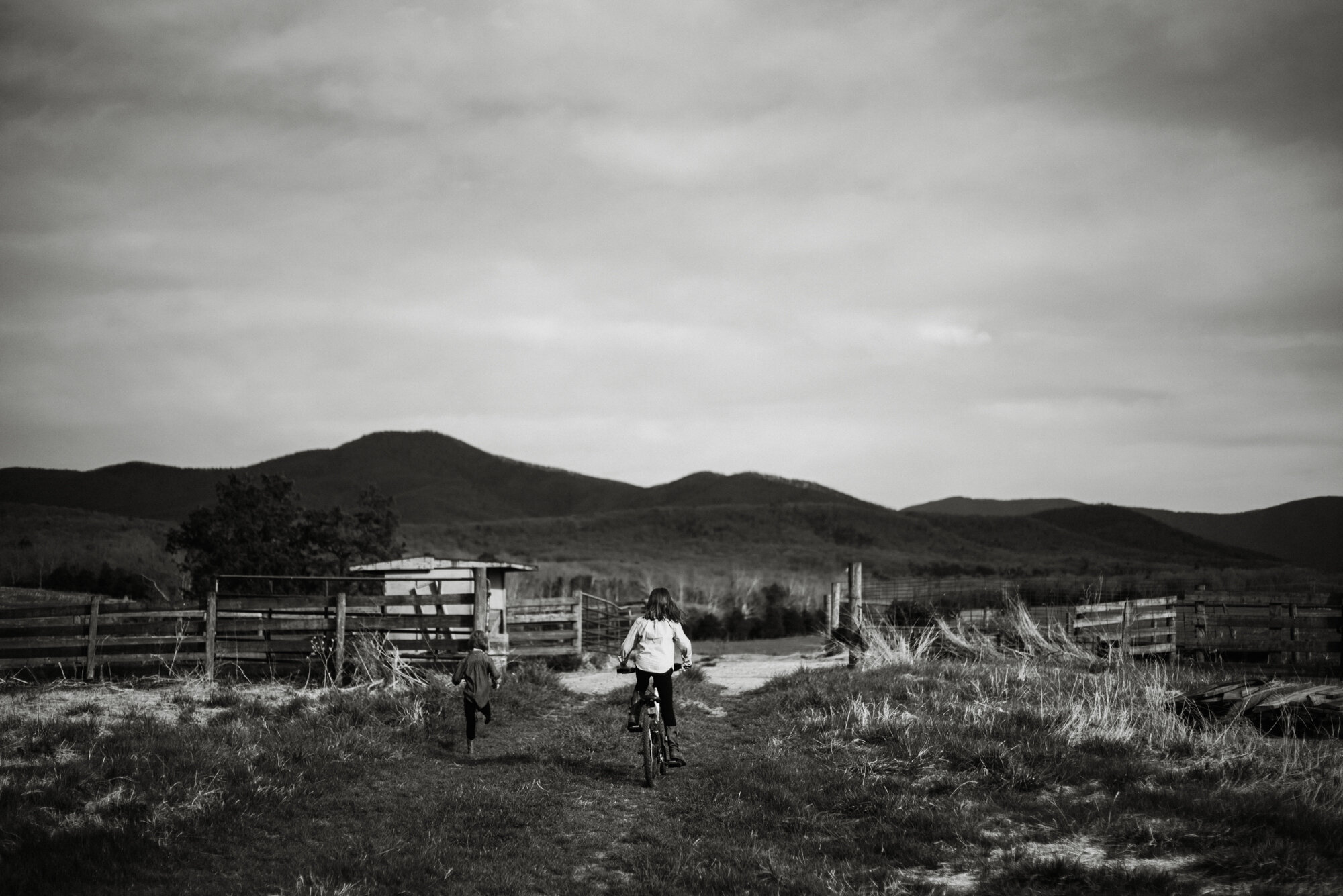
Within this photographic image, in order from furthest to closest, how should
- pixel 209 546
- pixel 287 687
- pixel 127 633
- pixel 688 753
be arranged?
pixel 209 546, pixel 127 633, pixel 287 687, pixel 688 753

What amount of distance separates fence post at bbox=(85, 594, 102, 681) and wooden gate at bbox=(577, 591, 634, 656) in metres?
12.3

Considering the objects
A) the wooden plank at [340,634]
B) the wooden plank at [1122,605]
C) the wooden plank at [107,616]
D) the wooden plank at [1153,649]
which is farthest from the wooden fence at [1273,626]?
the wooden plank at [107,616]

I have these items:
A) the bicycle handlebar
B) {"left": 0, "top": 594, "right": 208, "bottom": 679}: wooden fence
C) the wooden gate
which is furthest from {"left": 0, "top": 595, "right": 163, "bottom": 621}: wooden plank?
the bicycle handlebar

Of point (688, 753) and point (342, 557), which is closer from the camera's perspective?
point (688, 753)

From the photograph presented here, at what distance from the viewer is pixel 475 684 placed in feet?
39.6

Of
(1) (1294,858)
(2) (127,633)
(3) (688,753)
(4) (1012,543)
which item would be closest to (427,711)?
(3) (688,753)

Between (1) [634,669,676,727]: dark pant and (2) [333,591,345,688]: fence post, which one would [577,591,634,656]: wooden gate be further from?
(1) [634,669,676,727]: dark pant

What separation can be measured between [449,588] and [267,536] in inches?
510

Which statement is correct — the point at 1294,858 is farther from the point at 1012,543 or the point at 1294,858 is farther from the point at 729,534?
the point at 1012,543

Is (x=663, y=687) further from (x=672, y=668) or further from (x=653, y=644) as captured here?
(x=653, y=644)

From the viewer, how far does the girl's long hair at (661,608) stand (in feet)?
34.6

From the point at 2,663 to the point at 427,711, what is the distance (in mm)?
9460

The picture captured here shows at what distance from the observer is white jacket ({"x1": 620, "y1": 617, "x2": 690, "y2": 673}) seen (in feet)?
34.2

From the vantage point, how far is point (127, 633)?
19078mm
